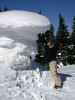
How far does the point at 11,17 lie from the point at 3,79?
2.86 metres

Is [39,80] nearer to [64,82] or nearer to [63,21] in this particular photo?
[64,82]

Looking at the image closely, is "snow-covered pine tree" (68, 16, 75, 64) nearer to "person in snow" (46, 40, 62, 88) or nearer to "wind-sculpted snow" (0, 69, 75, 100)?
"wind-sculpted snow" (0, 69, 75, 100)

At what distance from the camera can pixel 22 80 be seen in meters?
10.9

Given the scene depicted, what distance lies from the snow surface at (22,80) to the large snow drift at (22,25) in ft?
1.04

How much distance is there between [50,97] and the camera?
342 inches

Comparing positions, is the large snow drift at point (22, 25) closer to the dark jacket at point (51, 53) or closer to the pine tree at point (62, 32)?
the dark jacket at point (51, 53)

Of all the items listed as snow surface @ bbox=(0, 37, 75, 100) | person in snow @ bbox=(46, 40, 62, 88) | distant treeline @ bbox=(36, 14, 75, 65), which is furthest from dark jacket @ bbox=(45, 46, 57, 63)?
distant treeline @ bbox=(36, 14, 75, 65)

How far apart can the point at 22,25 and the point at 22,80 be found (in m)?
2.49

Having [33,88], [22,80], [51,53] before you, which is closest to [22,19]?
[22,80]

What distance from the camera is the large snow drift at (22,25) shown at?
1217cm

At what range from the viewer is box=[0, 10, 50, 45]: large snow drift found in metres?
12.2

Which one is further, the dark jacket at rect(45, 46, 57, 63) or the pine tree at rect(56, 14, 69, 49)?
the pine tree at rect(56, 14, 69, 49)

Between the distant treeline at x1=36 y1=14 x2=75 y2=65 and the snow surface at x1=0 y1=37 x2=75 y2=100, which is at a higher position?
the distant treeline at x1=36 y1=14 x2=75 y2=65

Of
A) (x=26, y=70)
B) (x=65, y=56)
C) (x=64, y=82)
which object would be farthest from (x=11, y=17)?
(x=65, y=56)
